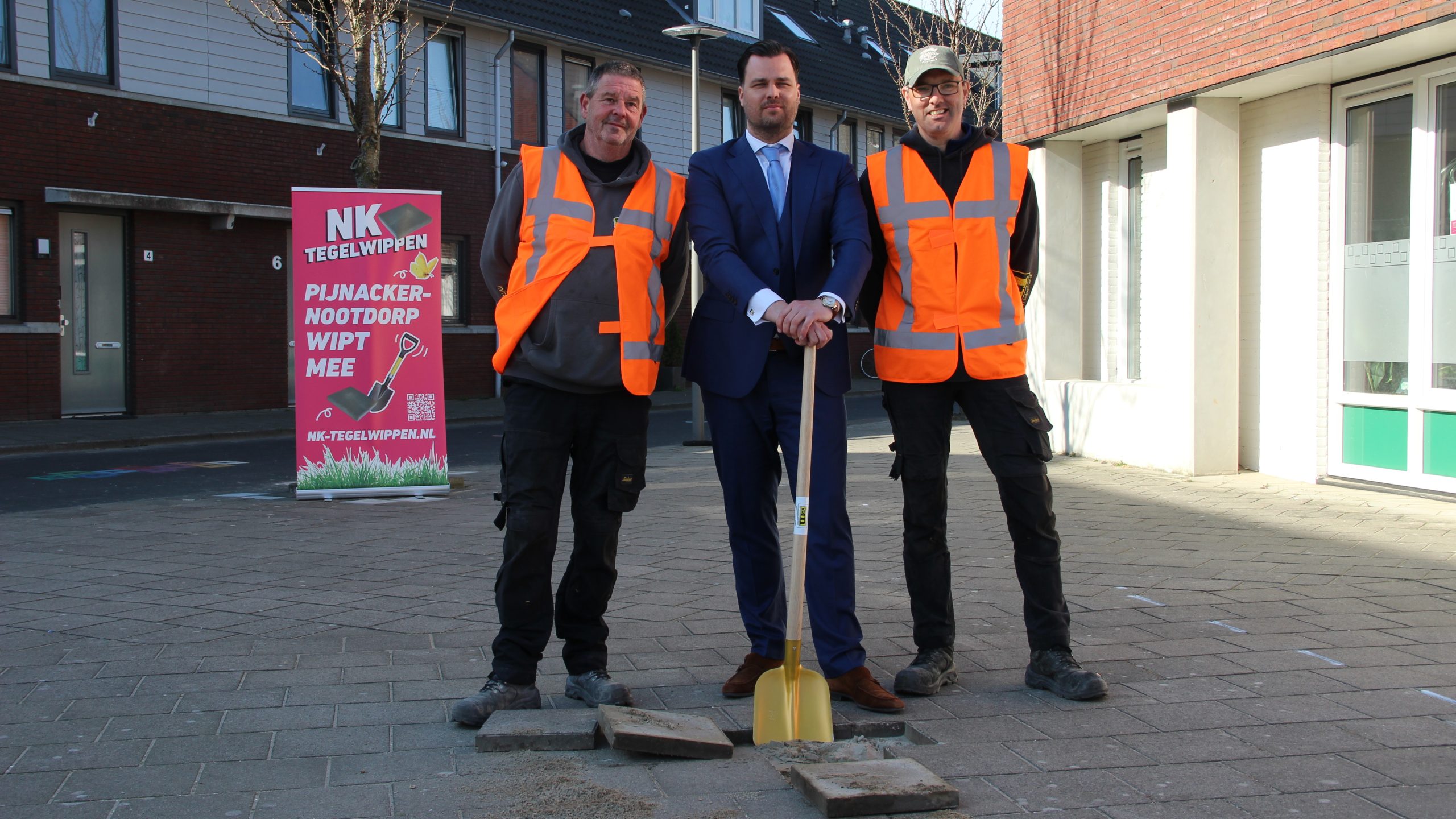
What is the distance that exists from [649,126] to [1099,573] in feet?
66.8

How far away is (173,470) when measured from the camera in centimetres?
1178

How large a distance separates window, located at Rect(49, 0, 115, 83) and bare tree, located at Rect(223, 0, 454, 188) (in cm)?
160

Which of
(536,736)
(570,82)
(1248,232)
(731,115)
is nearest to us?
(536,736)

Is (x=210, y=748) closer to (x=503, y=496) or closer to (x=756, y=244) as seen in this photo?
(x=503, y=496)

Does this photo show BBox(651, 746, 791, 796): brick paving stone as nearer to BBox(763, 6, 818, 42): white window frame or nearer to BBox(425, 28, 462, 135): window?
BBox(425, 28, 462, 135): window

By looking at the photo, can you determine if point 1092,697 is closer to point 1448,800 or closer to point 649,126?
point 1448,800

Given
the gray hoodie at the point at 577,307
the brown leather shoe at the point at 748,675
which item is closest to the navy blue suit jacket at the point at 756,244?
the gray hoodie at the point at 577,307

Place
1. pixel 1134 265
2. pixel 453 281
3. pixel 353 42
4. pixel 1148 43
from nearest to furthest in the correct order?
pixel 1148 43, pixel 1134 265, pixel 353 42, pixel 453 281

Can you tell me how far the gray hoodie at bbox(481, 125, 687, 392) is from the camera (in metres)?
3.87

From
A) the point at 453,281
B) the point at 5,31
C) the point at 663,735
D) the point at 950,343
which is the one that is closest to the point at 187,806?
the point at 663,735

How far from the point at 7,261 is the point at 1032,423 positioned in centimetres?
1555

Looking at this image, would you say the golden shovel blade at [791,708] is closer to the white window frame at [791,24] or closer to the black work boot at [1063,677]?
the black work boot at [1063,677]

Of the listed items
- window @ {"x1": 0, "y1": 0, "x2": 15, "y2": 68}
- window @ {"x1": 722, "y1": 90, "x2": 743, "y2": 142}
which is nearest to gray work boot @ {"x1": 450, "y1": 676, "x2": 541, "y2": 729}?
window @ {"x1": 0, "y1": 0, "x2": 15, "y2": 68}

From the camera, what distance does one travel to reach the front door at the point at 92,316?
54.4 feet
